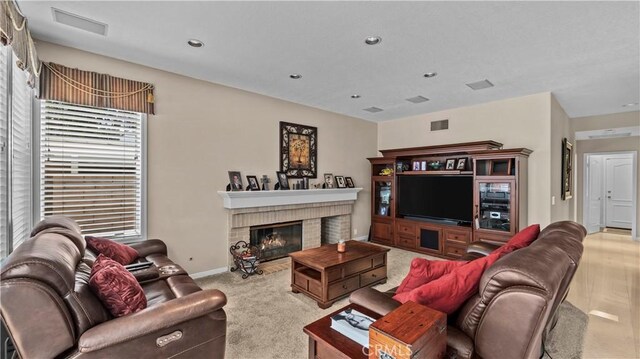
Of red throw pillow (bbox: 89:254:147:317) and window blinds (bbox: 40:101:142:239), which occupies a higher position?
window blinds (bbox: 40:101:142:239)

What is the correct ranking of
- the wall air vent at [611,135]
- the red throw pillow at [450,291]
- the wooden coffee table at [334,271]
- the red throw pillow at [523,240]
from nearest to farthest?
the red throw pillow at [450,291], the red throw pillow at [523,240], the wooden coffee table at [334,271], the wall air vent at [611,135]

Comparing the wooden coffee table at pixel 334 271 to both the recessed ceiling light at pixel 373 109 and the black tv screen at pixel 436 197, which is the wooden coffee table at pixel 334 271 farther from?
the recessed ceiling light at pixel 373 109

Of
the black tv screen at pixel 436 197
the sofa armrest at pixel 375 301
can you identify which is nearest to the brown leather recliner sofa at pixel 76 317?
the sofa armrest at pixel 375 301

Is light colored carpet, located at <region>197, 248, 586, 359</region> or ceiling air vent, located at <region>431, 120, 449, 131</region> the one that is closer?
light colored carpet, located at <region>197, 248, 586, 359</region>

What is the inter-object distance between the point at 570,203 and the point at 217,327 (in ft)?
24.7

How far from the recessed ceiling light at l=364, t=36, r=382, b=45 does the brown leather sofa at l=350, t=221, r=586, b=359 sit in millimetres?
2169

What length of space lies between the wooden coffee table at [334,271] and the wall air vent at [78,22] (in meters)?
2.97

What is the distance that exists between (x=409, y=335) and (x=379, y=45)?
104 inches

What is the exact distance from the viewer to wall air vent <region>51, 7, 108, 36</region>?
241cm

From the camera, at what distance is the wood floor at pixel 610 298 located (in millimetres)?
2402

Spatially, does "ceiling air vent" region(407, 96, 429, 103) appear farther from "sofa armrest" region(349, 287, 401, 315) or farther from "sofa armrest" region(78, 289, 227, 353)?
"sofa armrest" region(78, 289, 227, 353)

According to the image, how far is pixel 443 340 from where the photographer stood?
4.14 ft

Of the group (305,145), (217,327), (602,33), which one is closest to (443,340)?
(217,327)

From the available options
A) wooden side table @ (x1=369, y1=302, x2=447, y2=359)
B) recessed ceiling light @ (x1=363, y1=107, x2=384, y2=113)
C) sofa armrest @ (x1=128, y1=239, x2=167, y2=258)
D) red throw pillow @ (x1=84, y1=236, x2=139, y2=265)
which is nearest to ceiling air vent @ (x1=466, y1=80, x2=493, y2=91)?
recessed ceiling light @ (x1=363, y1=107, x2=384, y2=113)
